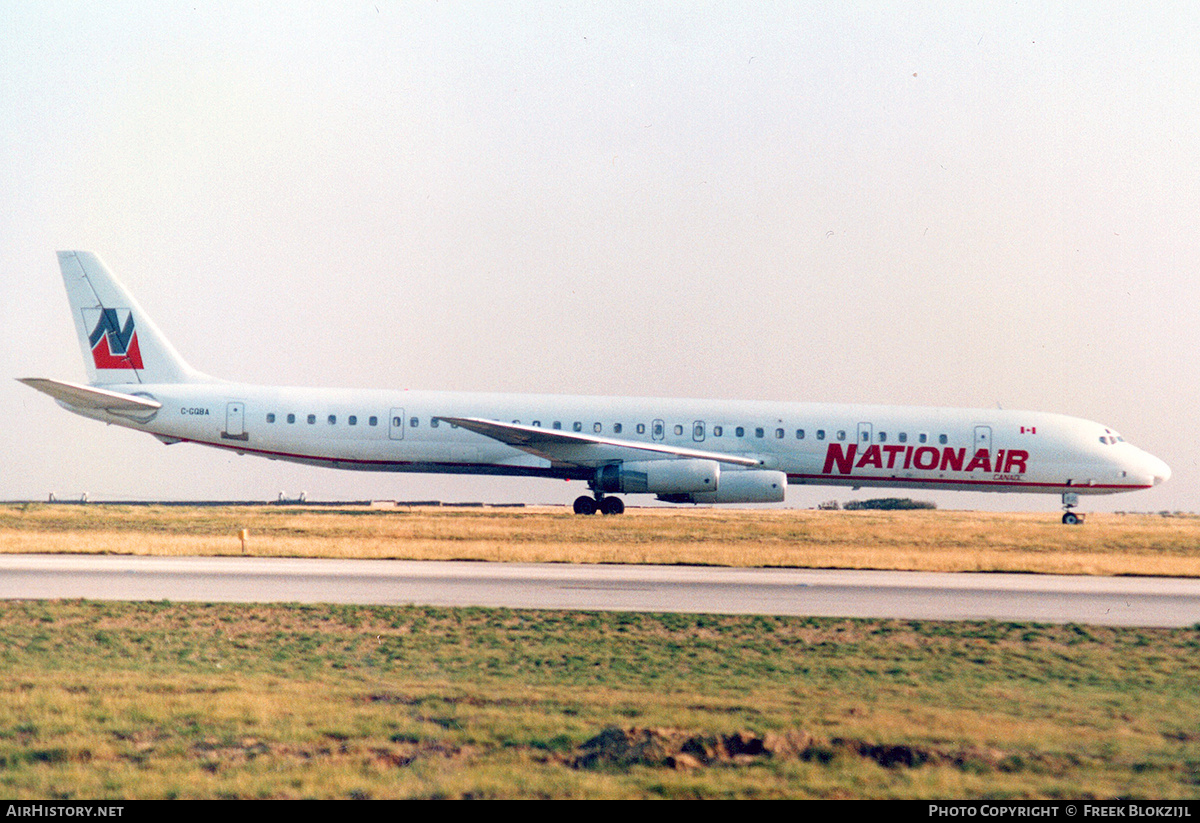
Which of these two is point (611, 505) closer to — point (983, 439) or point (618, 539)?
point (618, 539)

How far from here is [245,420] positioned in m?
36.9

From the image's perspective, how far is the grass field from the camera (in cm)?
744

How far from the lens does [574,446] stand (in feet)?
117

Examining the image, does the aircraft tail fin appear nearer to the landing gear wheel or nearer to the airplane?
the airplane

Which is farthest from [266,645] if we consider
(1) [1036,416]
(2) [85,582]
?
(1) [1036,416]

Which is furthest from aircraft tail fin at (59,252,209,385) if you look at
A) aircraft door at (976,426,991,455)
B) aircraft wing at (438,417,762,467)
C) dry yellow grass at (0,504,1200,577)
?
aircraft door at (976,426,991,455)

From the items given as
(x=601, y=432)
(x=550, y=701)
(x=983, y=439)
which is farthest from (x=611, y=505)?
(x=550, y=701)

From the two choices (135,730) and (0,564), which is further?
(0,564)

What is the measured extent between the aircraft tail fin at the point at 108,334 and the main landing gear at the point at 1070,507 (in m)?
31.4

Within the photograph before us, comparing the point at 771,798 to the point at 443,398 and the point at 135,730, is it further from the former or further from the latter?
the point at 443,398

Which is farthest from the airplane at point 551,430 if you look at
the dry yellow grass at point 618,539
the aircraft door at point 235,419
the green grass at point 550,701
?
the green grass at point 550,701
